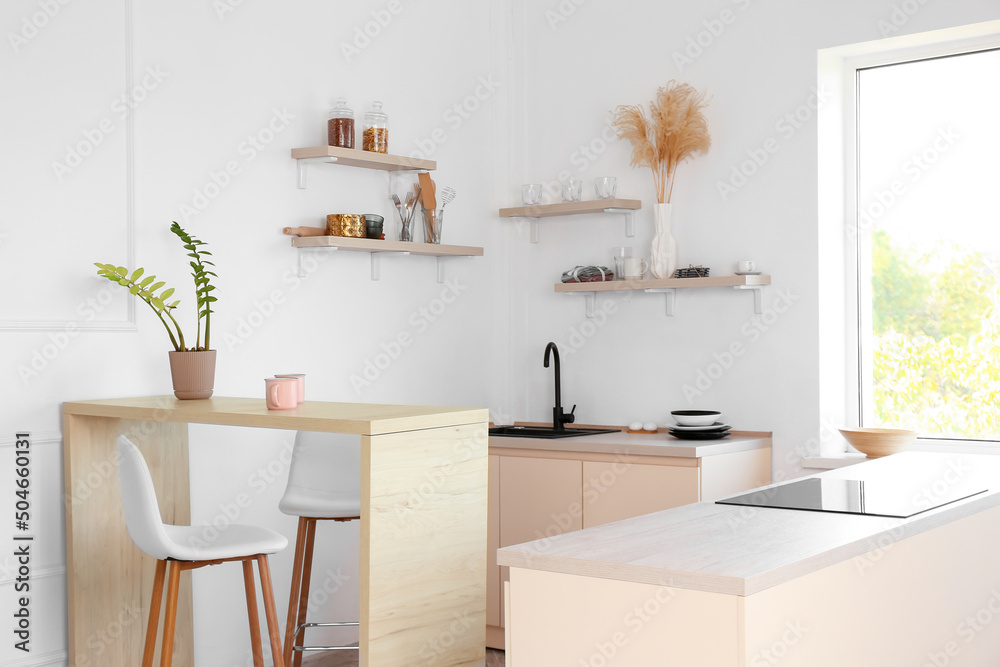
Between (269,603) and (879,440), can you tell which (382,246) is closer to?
(269,603)

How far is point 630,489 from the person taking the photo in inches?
146

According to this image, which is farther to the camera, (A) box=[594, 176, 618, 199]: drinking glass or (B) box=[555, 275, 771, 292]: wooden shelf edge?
(A) box=[594, 176, 618, 199]: drinking glass

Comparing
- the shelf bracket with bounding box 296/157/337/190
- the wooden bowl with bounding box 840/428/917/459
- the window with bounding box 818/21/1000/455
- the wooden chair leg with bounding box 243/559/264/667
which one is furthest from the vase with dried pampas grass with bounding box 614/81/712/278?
the wooden chair leg with bounding box 243/559/264/667

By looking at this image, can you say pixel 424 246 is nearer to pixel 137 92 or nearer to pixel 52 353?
pixel 137 92

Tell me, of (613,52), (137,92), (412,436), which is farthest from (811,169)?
(137,92)

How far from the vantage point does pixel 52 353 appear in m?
3.01

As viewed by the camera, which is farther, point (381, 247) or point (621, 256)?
point (621, 256)

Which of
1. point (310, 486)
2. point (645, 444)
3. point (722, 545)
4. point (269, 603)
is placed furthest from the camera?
point (645, 444)

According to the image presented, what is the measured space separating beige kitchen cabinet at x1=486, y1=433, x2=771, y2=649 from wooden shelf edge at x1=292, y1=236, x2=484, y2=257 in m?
0.83

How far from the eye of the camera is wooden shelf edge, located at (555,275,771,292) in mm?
3893

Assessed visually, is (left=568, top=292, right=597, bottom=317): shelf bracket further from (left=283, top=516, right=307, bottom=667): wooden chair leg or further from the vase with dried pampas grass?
(left=283, top=516, right=307, bottom=667): wooden chair leg

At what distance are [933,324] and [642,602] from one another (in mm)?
2790

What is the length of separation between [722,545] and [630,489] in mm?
2025

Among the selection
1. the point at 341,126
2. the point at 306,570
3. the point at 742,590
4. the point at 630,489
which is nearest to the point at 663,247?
the point at 630,489
